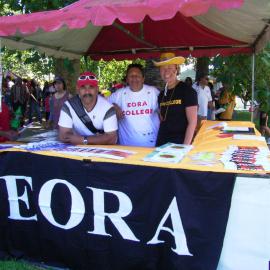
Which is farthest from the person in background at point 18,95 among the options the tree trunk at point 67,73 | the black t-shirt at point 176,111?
the black t-shirt at point 176,111

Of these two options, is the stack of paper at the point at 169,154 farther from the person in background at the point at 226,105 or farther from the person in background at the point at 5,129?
the person in background at the point at 226,105

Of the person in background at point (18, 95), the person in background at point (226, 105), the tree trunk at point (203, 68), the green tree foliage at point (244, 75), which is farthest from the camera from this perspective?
the person in background at point (18, 95)

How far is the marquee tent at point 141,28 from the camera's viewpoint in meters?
3.08

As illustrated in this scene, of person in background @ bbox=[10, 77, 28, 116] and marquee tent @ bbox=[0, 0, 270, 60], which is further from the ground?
marquee tent @ bbox=[0, 0, 270, 60]

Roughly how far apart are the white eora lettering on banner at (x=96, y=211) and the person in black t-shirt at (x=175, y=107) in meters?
1.26

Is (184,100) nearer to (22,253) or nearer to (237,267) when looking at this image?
(237,267)

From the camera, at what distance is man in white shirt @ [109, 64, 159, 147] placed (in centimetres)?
448

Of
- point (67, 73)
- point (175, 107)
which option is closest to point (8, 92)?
point (67, 73)

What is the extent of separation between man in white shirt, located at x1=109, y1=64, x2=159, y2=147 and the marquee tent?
30.3 inches

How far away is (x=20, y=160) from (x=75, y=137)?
0.66 meters

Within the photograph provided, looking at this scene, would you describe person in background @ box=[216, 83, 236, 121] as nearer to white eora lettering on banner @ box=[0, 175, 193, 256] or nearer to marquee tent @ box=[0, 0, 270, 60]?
marquee tent @ box=[0, 0, 270, 60]

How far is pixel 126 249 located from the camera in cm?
317

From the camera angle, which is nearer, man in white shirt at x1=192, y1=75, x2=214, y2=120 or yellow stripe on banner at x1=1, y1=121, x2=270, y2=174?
yellow stripe on banner at x1=1, y1=121, x2=270, y2=174

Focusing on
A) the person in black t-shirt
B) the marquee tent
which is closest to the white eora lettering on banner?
the person in black t-shirt
